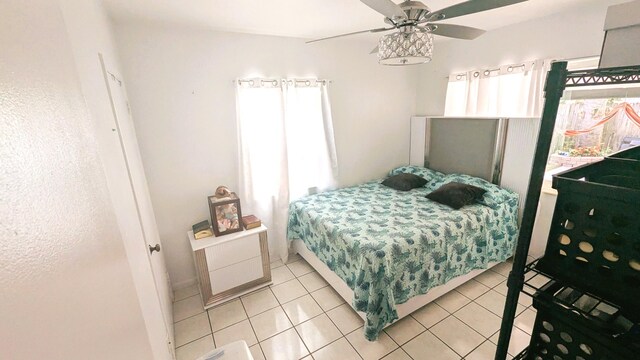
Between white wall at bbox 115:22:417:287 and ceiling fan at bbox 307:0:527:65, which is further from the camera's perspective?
white wall at bbox 115:22:417:287

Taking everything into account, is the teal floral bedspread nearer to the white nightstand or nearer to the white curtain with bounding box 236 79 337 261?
the white curtain with bounding box 236 79 337 261

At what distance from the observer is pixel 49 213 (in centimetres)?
38

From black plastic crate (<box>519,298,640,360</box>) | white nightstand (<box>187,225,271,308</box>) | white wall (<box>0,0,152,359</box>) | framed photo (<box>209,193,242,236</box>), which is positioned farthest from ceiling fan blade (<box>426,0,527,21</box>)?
white nightstand (<box>187,225,271,308</box>)

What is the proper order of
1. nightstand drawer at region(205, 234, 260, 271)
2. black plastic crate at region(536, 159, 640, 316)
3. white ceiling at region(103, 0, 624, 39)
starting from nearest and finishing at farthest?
black plastic crate at region(536, 159, 640, 316)
white ceiling at region(103, 0, 624, 39)
nightstand drawer at region(205, 234, 260, 271)

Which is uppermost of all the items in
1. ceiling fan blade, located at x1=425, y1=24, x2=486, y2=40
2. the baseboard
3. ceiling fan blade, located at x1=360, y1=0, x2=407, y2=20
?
ceiling fan blade, located at x1=360, y1=0, x2=407, y2=20

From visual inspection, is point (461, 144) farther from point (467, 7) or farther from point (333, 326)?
point (333, 326)

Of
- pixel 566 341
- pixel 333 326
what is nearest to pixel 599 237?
pixel 566 341

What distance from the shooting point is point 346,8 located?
2.04 meters

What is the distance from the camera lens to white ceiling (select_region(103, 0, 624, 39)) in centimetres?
189

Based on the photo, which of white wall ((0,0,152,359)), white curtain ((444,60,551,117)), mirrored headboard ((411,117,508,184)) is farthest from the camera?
mirrored headboard ((411,117,508,184))

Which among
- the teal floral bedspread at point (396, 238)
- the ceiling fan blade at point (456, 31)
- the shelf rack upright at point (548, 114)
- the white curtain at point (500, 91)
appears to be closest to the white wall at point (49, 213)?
the shelf rack upright at point (548, 114)

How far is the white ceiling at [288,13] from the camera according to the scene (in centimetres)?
189

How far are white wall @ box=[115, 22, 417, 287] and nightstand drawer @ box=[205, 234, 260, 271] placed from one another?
521 millimetres

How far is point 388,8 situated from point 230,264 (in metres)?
2.31
